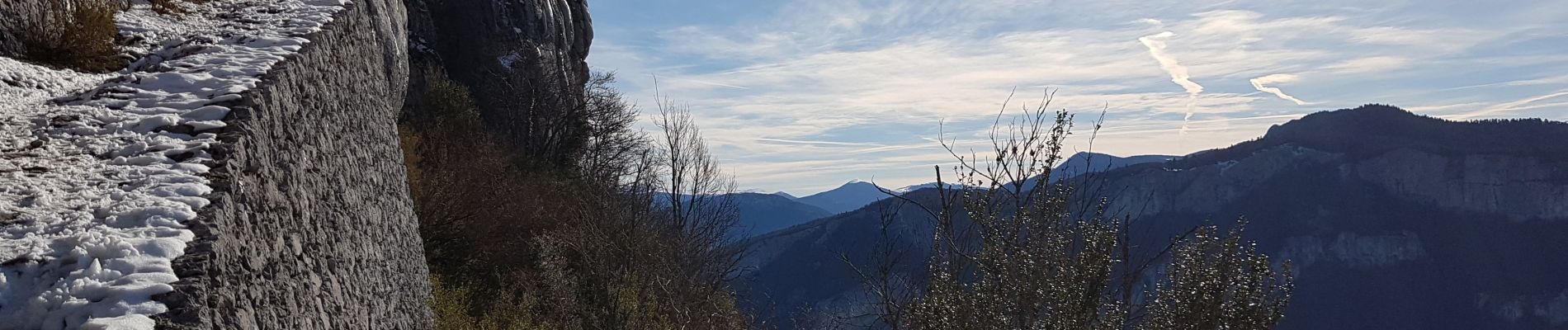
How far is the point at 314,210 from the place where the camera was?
497 centimetres

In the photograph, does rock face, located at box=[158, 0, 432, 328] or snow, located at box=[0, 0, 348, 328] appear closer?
snow, located at box=[0, 0, 348, 328]

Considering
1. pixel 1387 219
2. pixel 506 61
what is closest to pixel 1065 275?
pixel 506 61

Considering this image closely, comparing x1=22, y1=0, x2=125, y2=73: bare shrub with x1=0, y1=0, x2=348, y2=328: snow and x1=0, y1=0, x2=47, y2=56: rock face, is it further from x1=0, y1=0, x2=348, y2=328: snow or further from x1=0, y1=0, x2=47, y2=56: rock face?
x1=0, y1=0, x2=348, y2=328: snow

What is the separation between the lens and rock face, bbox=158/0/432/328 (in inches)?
131

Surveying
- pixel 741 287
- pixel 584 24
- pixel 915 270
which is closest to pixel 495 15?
pixel 584 24

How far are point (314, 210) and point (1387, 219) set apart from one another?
476 feet

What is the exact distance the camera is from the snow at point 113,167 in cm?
279

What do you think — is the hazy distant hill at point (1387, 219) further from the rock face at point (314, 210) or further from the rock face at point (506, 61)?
the rock face at point (314, 210)

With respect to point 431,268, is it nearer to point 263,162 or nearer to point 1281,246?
point 263,162

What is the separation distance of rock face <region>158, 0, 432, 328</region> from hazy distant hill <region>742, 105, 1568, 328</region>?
95529 millimetres

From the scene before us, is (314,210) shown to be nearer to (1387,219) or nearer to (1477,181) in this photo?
(1387,219)

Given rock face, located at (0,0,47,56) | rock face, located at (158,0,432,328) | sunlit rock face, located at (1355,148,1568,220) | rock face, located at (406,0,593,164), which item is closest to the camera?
rock face, located at (158,0,432,328)

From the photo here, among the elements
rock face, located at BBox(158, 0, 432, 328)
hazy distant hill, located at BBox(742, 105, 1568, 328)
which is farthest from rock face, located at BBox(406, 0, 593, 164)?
hazy distant hill, located at BBox(742, 105, 1568, 328)

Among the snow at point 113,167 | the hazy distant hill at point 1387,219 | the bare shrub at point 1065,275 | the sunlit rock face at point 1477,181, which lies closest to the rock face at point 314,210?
the snow at point 113,167
